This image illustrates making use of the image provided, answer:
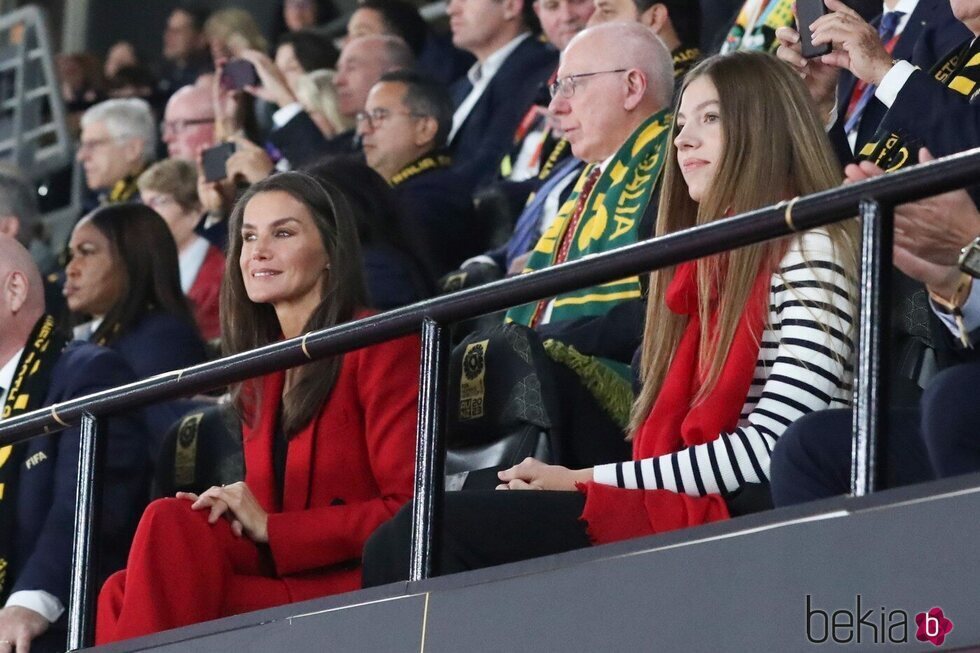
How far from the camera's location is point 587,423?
11.5 feet

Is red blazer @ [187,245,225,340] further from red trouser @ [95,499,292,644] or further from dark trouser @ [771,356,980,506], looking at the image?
dark trouser @ [771,356,980,506]

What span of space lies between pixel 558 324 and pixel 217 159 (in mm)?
2670

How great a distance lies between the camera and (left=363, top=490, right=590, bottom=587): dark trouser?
3.08 metres

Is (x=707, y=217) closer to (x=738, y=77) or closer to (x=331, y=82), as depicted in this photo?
(x=738, y=77)

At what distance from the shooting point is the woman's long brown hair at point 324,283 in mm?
3826

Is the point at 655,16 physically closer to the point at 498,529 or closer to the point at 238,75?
the point at 238,75

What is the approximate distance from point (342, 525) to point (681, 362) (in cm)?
68

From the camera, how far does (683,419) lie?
3164 millimetres

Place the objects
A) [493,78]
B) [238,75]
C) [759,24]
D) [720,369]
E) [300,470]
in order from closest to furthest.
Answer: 1. [720,369]
2. [300,470]
3. [759,24]
4. [493,78]
5. [238,75]

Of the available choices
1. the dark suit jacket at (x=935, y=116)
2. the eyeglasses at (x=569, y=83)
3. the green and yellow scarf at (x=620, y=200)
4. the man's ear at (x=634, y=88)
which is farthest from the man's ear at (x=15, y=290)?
the dark suit jacket at (x=935, y=116)

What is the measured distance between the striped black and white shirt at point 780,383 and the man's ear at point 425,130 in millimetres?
3285

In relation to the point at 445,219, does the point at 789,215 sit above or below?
below

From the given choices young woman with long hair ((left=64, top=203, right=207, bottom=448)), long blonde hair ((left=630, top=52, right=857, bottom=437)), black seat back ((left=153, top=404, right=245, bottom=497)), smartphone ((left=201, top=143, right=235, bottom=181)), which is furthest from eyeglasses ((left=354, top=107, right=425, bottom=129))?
long blonde hair ((left=630, top=52, right=857, bottom=437))

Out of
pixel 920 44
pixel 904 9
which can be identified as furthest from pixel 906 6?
pixel 920 44
